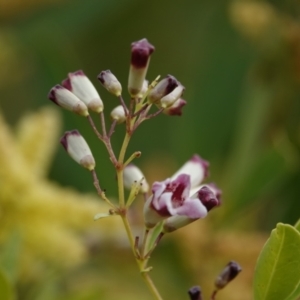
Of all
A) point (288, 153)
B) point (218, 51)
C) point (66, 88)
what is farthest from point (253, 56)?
point (66, 88)

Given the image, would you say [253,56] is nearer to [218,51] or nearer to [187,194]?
[218,51]

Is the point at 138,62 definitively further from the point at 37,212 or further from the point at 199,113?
the point at 199,113

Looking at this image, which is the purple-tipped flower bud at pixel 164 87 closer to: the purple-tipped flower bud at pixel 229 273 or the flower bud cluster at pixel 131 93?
the flower bud cluster at pixel 131 93

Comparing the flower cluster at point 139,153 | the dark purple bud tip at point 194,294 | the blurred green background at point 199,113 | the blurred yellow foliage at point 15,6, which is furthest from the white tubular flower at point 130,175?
the blurred yellow foliage at point 15,6

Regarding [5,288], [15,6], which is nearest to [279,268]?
[5,288]

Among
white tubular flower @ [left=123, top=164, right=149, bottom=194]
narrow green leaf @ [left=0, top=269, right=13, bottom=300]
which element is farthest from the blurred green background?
white tubular flower @ [left=123, top=164, right=149, bottom=194]
